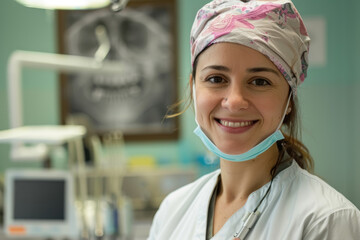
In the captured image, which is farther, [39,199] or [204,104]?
[39,199]

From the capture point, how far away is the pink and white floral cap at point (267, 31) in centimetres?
81

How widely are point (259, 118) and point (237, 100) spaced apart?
0.21 ft

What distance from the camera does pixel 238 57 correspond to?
0.81 metres

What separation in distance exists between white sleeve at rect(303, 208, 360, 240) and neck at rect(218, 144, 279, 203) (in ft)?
0.58

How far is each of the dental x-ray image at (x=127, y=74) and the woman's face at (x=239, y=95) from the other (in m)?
2.24

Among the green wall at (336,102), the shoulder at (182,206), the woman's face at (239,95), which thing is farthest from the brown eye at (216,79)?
the green wall at (336,102)

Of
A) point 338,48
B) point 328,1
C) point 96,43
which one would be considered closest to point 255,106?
point 328,1

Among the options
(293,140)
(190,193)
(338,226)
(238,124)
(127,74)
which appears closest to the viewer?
(338,226)

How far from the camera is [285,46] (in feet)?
2.69

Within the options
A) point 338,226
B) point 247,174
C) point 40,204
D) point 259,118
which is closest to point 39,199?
point 40,204

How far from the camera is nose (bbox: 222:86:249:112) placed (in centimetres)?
80

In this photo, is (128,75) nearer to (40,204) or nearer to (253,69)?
(40,204)

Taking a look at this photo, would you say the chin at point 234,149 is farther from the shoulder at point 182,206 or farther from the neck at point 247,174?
the shoulder at point 182,206

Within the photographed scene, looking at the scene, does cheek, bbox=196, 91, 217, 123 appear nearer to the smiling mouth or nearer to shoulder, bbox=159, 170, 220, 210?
the smiling mouth
